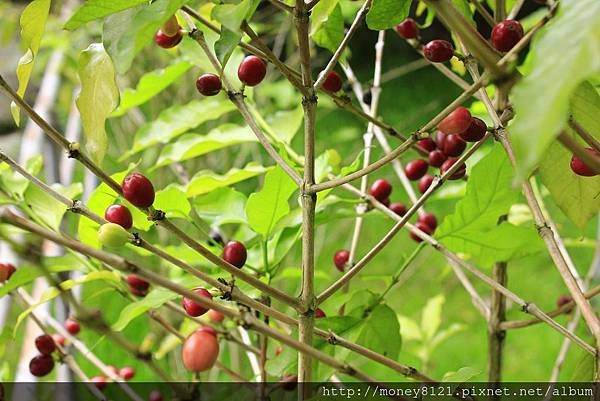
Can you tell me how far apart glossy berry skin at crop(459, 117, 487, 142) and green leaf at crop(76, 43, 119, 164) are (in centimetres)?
20

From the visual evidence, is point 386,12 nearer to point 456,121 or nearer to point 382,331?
point 456,121

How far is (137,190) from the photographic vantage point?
0.39 m

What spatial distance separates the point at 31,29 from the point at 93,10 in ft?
0.29

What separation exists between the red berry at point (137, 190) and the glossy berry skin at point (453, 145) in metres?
0.21

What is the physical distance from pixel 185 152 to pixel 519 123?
508 mm

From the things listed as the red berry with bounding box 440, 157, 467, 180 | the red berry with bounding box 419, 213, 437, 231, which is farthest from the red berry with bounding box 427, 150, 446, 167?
the red berry with bounding box 419, 213, 437, 231

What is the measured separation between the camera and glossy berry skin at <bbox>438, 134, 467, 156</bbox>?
19.2 inches

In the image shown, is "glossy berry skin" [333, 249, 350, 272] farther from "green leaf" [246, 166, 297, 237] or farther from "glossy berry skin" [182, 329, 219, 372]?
"glossy berry skin" [182, 329, 219, 372]

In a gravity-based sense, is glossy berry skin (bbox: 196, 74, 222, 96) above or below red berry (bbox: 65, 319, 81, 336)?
above

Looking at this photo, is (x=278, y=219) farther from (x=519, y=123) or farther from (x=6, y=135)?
(x=6, y=135)

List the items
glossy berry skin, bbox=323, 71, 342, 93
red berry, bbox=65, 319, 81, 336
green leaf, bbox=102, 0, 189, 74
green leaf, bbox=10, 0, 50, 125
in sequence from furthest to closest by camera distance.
Answer: 1. red berry, bbox=65, 319, 81, 336
2. glossy berry skin, bbox=323, 71, 342, 93
3. green leaf, bbox=10, 0, 50, 125
4. green leaf, bbox=102, 0, 189, 74

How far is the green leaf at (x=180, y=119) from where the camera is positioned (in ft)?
2.30

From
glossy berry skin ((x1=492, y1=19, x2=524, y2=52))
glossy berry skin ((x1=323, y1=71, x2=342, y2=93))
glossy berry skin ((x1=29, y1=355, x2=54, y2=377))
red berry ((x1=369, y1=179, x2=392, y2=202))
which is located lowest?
glossy berry skin ((x1=29, y1=355, x2=54, y2=377))

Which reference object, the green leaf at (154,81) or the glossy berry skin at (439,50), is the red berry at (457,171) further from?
the green leaf at (154,81)
